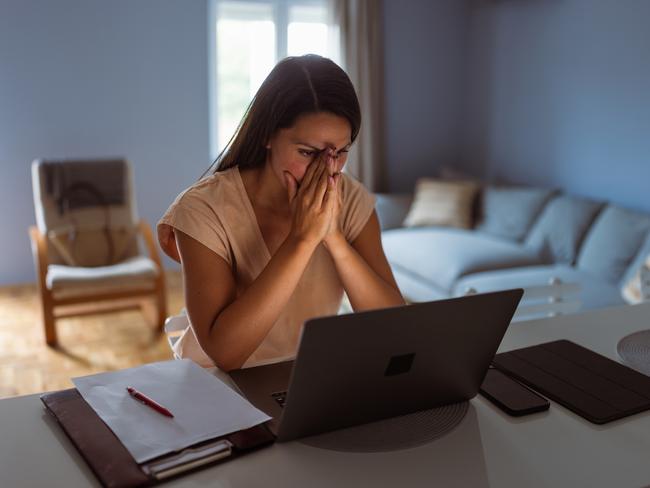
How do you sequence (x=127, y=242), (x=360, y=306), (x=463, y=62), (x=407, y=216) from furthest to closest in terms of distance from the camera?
(x=463, y=62) < (x=407, y=216) < (x=127, y=242) < (x=360, y=306)

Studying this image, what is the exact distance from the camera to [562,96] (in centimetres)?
418

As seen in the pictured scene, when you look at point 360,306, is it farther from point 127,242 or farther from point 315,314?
point 127,242

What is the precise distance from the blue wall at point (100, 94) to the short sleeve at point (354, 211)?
3.20 m

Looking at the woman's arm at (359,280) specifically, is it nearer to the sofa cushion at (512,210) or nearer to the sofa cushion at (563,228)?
the sofa cushion at (563,228)

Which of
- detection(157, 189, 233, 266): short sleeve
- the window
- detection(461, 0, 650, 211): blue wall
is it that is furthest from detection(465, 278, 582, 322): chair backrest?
the window

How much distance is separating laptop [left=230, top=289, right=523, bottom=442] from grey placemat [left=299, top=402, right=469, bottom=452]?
0.04 feet

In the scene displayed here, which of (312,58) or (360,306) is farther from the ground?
(312,58)

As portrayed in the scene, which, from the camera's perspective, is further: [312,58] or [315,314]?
[315,314]

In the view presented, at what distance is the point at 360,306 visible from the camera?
1467 millimetres

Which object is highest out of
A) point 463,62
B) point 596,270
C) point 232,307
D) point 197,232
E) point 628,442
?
point 463,62

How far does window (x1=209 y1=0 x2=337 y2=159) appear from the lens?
15.1ft

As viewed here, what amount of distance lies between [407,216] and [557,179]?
975mm

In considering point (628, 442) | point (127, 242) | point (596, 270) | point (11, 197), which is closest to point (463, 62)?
point (596, 270)

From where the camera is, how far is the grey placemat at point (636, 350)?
125cm
